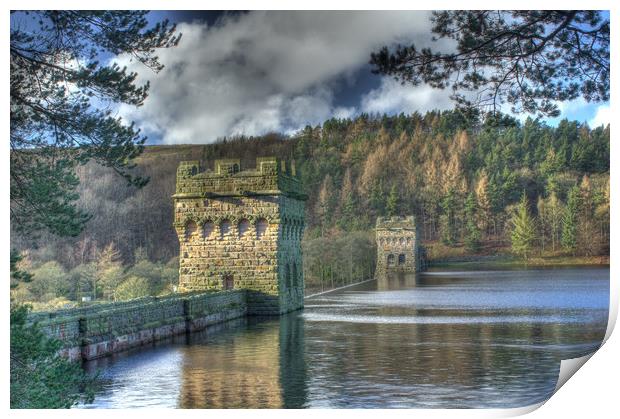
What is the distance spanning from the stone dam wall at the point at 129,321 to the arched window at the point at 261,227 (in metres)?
1.53

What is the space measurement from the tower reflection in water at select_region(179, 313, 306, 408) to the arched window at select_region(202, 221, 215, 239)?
12.5 ft

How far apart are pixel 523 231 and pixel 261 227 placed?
38.7 m

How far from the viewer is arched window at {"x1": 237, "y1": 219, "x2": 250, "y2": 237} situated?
21.5 metres

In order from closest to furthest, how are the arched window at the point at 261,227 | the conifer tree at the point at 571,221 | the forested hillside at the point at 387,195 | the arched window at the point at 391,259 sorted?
the arched window at the point at 261,227 → the forested hillside at the point at 387,195 → the conifer tree at the point at 571,221 → the arched window at the point at 391,259

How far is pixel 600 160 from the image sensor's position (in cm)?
5853

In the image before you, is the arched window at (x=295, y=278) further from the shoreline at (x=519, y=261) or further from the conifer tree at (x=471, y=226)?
the conifer tree at (x=471, y=226)

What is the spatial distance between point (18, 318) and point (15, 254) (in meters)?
0.61

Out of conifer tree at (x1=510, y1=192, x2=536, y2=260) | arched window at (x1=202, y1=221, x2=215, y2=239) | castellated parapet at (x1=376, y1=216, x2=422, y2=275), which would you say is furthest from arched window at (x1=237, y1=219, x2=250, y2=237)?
conifer tree at (x1=510, y1=192, x2=536, y2=260)

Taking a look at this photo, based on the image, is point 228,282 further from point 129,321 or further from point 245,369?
point 245,369

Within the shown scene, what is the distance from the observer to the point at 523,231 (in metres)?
57.3

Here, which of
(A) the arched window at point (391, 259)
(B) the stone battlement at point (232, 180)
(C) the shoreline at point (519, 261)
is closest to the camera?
(B) the stone battlement at point (232, 180)

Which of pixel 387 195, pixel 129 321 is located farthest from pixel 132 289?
pixel 387 195

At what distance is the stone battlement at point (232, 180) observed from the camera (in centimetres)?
2130

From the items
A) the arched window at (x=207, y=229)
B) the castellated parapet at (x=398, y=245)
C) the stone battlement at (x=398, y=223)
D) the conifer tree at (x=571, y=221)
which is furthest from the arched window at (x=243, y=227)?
the conifer tree at (x=571, y=221)
